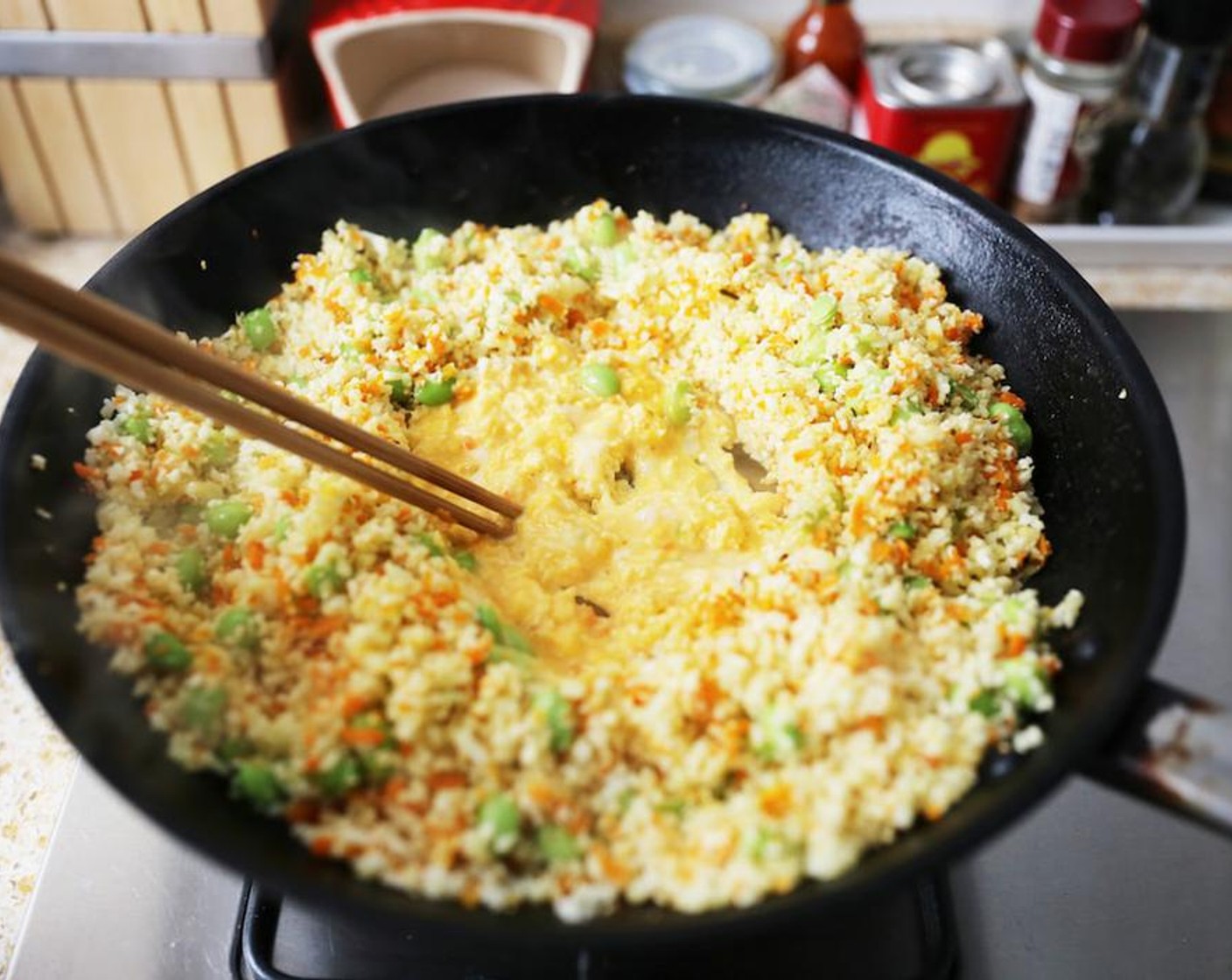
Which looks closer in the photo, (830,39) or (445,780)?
(445,780)

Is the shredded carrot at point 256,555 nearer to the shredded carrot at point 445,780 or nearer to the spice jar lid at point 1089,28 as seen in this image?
the shredded carrot at point 445,780

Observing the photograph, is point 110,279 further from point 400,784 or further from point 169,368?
point 400,784

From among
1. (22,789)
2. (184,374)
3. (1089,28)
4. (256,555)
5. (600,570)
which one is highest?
(184,374)

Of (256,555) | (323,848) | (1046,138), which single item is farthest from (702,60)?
(323,848)

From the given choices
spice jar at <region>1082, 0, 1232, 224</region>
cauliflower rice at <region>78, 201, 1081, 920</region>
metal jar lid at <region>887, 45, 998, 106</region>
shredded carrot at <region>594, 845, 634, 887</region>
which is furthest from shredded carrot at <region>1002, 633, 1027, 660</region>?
spice jar at <region>1082, 0, 1232, 224</region>

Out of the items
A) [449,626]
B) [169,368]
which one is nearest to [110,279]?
[169,368]

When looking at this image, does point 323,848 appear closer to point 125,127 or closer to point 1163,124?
point 125,127

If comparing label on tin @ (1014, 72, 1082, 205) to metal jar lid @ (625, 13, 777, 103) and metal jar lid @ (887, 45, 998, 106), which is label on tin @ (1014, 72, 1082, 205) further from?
metal jar lid @ (625, 13, 777, 103)
